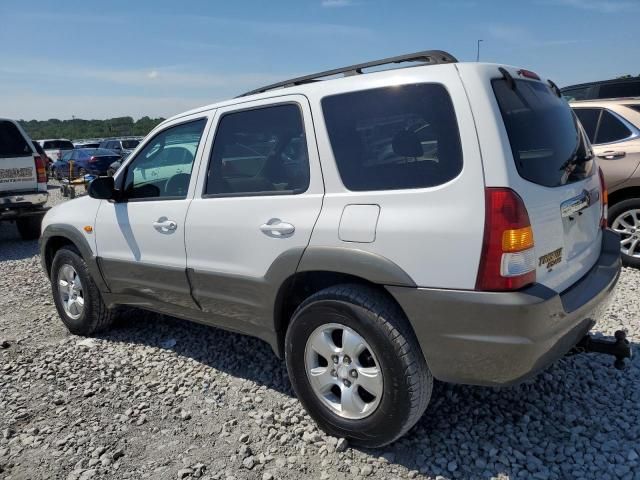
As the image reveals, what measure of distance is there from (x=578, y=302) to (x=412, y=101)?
A: 1.22m

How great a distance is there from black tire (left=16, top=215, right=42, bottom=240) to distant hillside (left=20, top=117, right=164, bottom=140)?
5270cm

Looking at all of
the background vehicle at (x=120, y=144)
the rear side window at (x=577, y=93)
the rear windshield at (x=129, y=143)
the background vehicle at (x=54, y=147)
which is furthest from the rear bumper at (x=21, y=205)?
the background vehicle at (x=54, y=147)

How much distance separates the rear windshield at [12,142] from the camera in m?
8.45

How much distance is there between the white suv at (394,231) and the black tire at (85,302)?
4.05 ft

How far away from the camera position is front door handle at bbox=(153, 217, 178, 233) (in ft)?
11.3

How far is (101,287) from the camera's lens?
4227mm

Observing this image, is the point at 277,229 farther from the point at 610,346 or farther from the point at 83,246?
the point at 83,246

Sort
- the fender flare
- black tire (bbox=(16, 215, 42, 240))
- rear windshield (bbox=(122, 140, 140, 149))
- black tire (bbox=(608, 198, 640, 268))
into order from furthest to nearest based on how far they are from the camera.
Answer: rear windshield (bbox=(122, 140, 140, 149)), black tire (bbox=(16, 215, 42, 240)), black tire (bbox=(608, 198, 640, 268)), the fender flare

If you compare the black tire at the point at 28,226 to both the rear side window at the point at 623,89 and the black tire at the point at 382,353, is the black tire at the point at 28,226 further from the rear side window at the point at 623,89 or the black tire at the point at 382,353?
the rear side window at the point at 623,89

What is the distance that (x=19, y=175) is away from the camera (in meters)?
8.51

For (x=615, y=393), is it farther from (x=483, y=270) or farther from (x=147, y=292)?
(x=147, y=292)

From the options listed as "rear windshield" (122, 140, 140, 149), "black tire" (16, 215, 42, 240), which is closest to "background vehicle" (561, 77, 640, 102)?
"black tire" (16, 215, 42, 240)

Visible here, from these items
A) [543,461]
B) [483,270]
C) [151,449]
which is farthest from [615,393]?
[151,449]

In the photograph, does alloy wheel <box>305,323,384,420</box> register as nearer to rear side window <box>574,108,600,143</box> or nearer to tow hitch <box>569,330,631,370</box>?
tow hitch <box>569,330,631,370</box>
